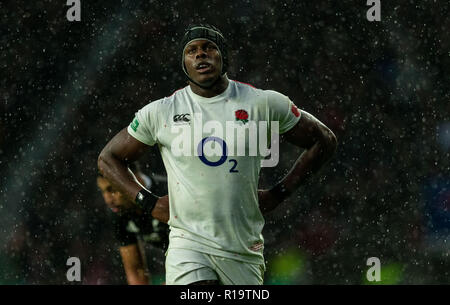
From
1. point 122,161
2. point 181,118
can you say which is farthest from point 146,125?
point 122,161

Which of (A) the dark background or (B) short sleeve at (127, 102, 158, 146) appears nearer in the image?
(B) short sleeve at (127, 102, 158, 146)

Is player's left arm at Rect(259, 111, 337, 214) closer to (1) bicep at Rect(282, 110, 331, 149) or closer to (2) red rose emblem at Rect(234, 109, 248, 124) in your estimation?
(1) bicep at Rect(282, 110, 331, 149)

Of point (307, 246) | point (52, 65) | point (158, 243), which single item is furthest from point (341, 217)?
point (52, 65)

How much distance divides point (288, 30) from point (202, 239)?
541 cm

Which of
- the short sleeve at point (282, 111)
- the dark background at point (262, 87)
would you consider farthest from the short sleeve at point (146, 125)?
the dark background at point (262, 87)

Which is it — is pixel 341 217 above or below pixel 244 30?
below

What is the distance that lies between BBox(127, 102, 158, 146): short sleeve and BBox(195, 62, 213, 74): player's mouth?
36 centimetres

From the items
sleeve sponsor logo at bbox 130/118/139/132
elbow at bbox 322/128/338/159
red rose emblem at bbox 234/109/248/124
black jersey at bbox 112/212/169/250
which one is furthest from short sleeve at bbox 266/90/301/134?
black jersey at bbox 112/212/169/250

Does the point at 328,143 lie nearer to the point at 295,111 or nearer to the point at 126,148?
the point at 295,111

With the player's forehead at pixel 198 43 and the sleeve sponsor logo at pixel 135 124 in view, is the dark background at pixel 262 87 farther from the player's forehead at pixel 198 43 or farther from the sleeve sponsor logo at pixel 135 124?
the player's forehead at pixel 198 43

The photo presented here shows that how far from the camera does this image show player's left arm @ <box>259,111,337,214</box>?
16.6 ft
